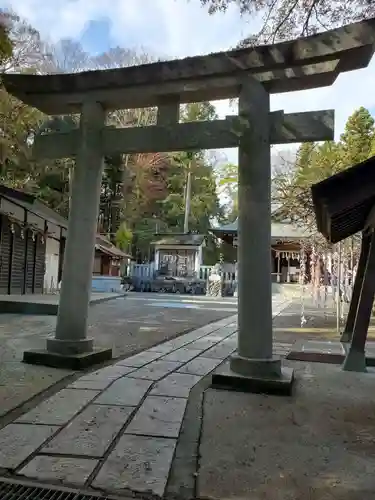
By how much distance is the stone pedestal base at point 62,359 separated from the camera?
4090 mm

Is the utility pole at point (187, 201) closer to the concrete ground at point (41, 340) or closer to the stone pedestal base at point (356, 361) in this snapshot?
the concrete ground at point (41, 340)

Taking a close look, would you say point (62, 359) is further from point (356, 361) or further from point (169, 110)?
point (356, 361)

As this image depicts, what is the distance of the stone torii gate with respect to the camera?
11.8ft

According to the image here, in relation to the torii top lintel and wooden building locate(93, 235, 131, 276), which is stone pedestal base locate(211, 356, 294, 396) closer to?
the torii top lintel

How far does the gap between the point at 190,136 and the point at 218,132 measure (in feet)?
0.92

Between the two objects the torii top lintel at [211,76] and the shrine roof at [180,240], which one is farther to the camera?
the shrine roof at [180,240]

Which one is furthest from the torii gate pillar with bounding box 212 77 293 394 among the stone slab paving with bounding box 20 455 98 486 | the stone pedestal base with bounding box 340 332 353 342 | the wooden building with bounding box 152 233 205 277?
the wooden building with bounding box 152 233 205 277

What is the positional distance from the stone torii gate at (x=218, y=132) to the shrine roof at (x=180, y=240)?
21874 mm

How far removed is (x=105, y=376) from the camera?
380 centimetres

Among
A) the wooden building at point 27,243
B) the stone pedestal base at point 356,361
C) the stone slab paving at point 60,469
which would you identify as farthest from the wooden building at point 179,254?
the stone slab paving at point 60,469

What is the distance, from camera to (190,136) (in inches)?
159

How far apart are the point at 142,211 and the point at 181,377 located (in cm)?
2861

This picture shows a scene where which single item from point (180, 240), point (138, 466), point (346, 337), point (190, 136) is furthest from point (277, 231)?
point (138, 466)

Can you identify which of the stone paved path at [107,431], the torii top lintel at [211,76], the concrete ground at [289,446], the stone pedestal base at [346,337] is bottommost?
the concrete ground at [289,446]
